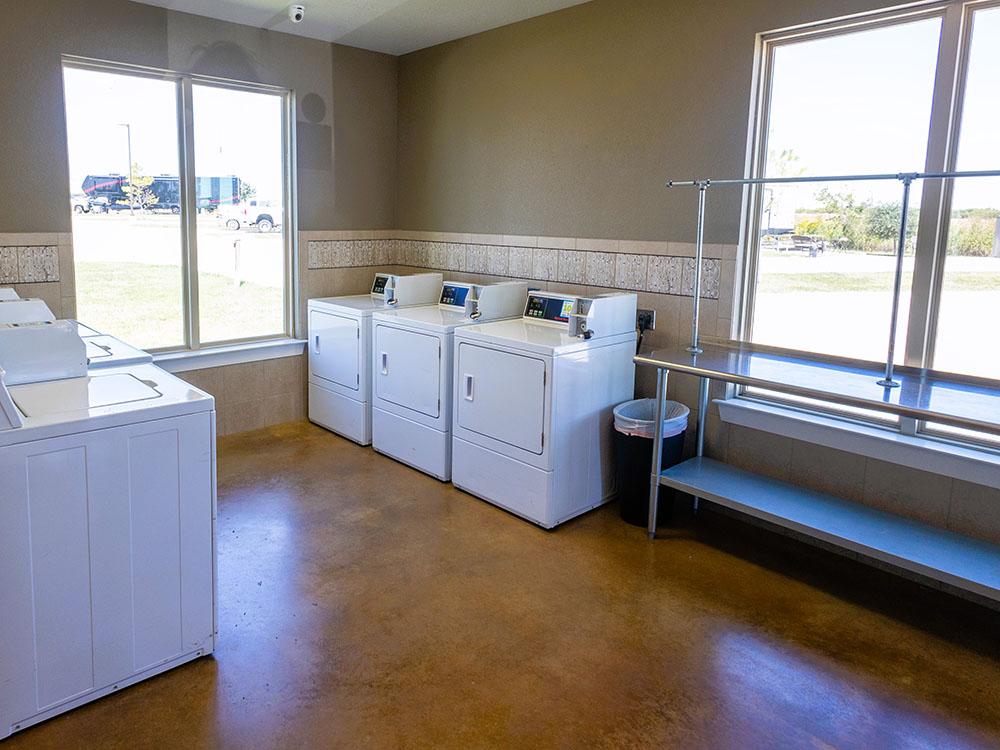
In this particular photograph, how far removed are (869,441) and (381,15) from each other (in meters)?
3.67

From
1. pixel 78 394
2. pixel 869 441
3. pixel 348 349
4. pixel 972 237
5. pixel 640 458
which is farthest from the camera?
pixel 348 349

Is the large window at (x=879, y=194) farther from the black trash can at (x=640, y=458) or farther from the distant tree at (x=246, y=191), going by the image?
the distant tree at (x=246, y=191)

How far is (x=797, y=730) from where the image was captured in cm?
222

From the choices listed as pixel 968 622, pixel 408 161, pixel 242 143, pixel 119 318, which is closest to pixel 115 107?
pixel 242 143

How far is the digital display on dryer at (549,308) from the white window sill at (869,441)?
0.99 meters

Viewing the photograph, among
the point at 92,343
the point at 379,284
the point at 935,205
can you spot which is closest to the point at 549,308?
the point at 379,284

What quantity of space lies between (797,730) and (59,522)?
2.28 m

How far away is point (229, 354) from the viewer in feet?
16.0

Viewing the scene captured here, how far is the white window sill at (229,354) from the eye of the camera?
4629 mm

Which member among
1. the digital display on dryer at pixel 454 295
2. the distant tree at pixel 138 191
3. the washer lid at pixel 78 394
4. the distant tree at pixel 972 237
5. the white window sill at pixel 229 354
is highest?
the distant tree at pixel 138 191

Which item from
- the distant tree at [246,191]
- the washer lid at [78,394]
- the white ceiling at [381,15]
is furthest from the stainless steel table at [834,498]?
the distant tree at [246,191]

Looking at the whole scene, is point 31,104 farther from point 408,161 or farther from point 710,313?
point 710,313

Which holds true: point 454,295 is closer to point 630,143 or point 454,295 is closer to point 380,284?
point 380,284

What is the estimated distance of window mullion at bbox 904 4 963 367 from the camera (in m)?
2.96
